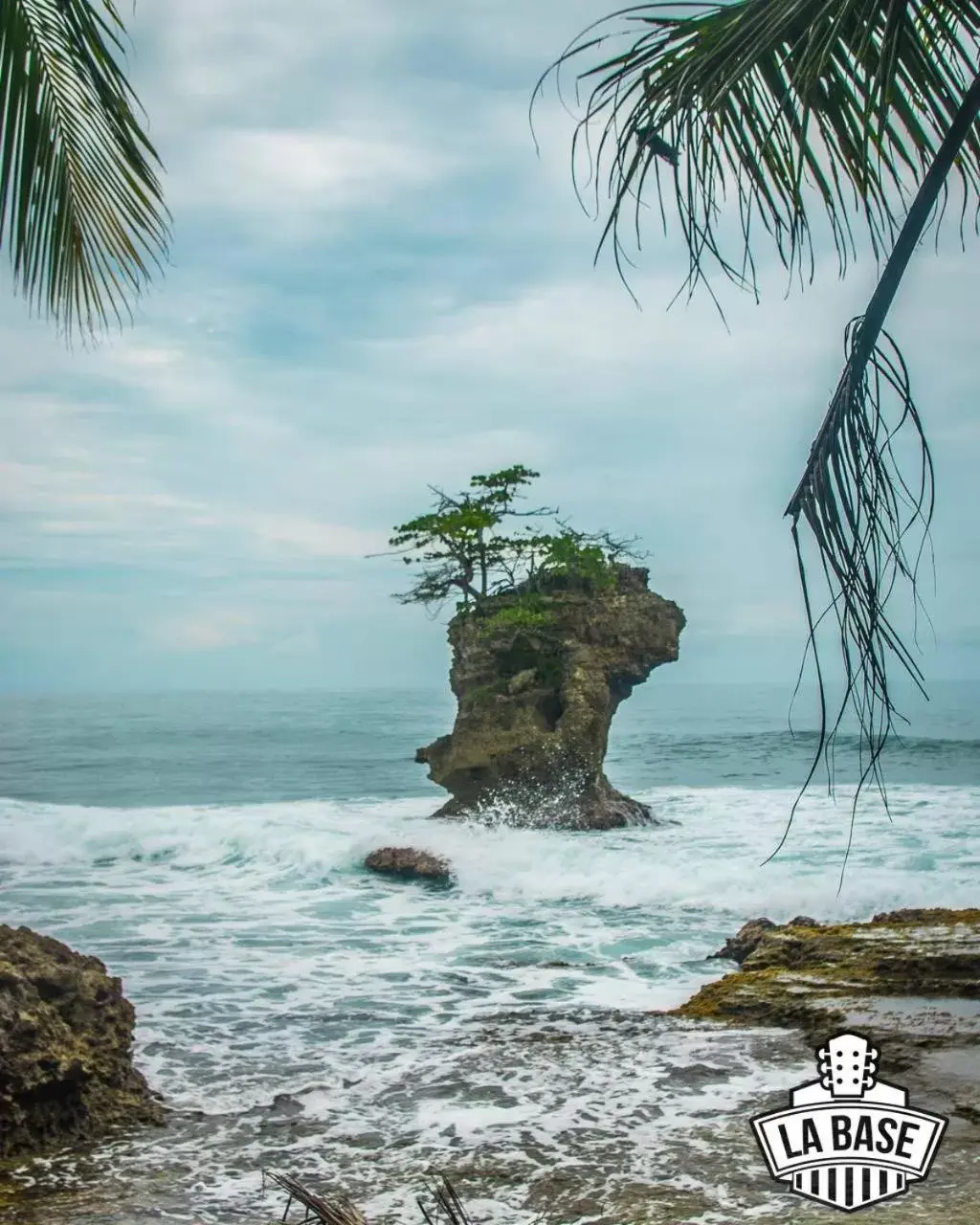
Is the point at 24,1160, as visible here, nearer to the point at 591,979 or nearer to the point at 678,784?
the point at 591,979

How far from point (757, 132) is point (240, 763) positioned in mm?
39823

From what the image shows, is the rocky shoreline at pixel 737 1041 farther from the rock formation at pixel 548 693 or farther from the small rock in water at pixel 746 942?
the rock formation at pixel 548 693

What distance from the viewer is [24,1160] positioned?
4645 millimetres

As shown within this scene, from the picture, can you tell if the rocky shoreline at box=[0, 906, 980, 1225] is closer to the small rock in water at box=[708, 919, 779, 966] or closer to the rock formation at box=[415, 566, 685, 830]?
the small rock in water at box=[708, 919, 779, 966]

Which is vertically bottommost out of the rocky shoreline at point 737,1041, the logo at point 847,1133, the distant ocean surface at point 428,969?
the distant ocean surface at point 428,969

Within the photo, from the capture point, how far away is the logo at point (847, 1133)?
2725 mm

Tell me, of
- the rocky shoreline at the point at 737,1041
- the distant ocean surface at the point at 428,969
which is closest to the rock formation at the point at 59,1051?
the rocky shoreline at the point at 737,1041

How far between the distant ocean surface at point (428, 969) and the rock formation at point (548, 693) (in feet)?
3.06

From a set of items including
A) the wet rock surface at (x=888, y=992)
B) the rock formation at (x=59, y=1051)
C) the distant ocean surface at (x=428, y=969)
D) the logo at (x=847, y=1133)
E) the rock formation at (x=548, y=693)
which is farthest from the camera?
the rock formation at (x=548, y=693)

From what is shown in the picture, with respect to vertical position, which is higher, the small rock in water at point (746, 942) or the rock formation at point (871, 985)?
the rock formation at point (871, 985)

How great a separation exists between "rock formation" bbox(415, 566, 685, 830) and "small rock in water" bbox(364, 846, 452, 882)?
11.5ft

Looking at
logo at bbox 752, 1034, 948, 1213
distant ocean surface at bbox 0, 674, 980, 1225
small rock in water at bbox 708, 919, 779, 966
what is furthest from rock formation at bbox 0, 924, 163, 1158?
small rock in water at bbox 708, 919, 779, 966

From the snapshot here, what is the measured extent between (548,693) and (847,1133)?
17.8m

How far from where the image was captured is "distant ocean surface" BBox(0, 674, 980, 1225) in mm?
4449
